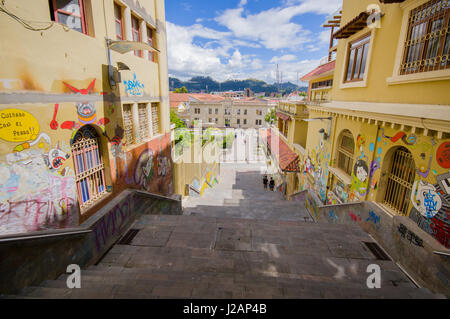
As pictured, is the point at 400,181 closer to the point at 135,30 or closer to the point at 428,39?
the point at 428,39

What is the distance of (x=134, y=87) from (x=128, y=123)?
1355 mm

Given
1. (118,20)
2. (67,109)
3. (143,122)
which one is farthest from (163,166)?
(67,109)

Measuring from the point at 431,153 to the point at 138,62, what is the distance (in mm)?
9258

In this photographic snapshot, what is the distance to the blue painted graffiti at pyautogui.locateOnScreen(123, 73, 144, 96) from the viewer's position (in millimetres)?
7566

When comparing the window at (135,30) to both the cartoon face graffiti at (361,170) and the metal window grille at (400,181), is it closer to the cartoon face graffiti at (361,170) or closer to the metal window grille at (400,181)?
the cartoon face graffiti at (361,170)

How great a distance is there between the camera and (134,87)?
26.2ft

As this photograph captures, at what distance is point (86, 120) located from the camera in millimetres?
5473

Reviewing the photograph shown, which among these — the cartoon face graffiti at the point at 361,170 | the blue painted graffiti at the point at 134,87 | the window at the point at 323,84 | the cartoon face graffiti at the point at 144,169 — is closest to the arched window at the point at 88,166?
the cartoon face graffiti at the point at 144,169

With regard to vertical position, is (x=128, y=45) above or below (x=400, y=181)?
above

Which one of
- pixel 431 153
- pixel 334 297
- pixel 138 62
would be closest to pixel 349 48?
pixel 431 153

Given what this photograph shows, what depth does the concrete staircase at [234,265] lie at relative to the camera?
3.55 meters

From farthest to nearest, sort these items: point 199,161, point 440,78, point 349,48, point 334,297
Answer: point 199,161 < point 349,48 < point 440,78 < point 334,297

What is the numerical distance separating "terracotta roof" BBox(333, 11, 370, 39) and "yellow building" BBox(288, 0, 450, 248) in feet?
0.11
